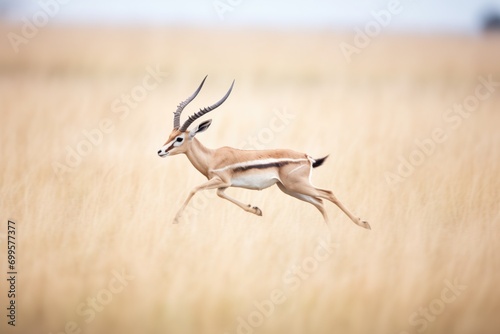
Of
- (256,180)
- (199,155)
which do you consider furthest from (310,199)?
(199,155)

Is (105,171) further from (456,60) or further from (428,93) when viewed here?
(456,60)

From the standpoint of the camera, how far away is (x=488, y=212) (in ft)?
30.5

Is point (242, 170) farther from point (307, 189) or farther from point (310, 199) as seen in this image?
point (310, 199)

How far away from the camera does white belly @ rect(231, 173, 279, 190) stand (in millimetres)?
8055

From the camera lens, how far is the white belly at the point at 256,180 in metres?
8.05

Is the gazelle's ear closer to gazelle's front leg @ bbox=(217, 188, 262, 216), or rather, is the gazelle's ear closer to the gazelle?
the gazelle

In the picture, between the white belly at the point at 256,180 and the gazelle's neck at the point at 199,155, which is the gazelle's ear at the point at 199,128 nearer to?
the gazelle's neck at the point at 199,155

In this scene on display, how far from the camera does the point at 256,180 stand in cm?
806

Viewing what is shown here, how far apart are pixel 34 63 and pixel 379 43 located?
1196 cm

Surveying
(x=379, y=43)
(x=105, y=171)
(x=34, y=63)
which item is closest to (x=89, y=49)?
(x=34, y=63)

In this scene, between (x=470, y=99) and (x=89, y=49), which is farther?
(x=89, y=49)

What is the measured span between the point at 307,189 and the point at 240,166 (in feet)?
2.66

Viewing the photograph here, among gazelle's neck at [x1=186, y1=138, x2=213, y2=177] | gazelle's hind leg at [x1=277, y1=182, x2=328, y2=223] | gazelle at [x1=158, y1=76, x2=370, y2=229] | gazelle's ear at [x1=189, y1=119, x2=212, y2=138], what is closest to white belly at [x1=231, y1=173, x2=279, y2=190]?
gazelle at [x1=158, y1=76, x2=370, y2=229]

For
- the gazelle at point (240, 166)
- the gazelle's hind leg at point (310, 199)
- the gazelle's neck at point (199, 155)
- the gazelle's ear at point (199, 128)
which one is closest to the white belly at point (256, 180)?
the gazelle at point (240, 166)
